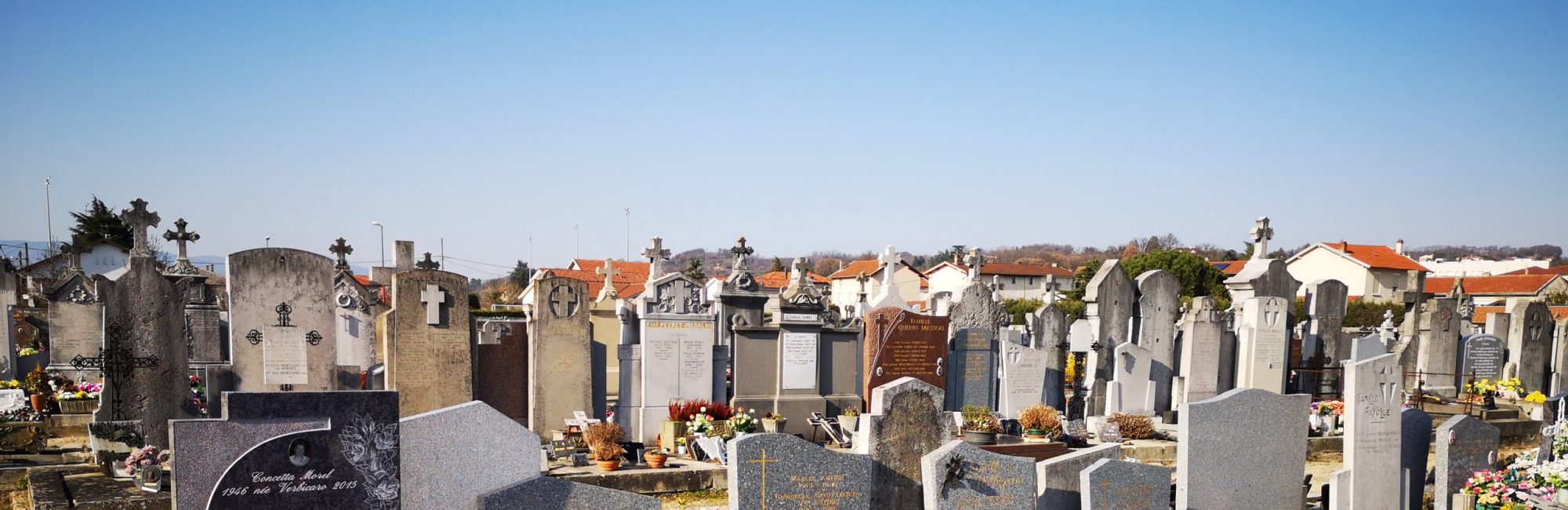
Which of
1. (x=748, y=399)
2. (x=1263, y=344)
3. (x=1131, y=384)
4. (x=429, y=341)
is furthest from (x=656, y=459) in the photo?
(x=1263, y=344)

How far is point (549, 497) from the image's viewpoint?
6344mm

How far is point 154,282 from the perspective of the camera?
10.1 metres

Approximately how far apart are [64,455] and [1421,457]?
14897 mm

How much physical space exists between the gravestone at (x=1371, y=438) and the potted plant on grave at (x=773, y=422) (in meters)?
6.30

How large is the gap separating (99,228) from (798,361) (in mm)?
38801

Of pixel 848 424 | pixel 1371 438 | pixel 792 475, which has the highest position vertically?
pixel 792 475

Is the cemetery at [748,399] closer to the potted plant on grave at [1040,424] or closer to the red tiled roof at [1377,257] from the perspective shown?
the potted plant on grave at [1040,424]

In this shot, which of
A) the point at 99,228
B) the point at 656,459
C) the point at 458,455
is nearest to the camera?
the point at 458,455

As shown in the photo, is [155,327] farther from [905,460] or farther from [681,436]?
[905,460]

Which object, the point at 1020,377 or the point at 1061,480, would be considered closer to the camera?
the point at 1061,480

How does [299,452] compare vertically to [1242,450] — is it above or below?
above

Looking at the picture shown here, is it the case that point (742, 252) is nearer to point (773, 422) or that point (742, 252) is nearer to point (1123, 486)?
point (773, 422)

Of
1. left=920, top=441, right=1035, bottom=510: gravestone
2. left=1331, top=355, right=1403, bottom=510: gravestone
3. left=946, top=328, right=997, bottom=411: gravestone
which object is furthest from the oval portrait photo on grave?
left=946, top=328, right=997, bottom=411: gravestone

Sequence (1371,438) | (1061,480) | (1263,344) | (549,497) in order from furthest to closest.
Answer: (1263,344), (1371,438), (1061,480), (549,497)
